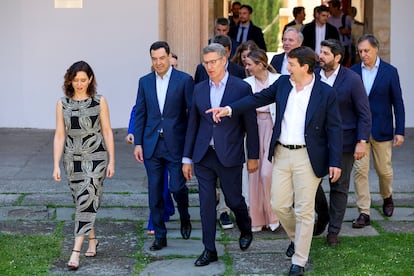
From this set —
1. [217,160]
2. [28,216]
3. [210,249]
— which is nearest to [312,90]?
[217,160]

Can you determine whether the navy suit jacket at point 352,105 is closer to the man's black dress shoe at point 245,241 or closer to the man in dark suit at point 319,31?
the man's black dress shoe at point 245,241

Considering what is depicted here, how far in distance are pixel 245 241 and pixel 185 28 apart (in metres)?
3.19

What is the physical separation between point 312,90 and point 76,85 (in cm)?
186

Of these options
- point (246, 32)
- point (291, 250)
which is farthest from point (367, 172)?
point (246, 32)

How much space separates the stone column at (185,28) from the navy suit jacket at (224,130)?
9.15ft

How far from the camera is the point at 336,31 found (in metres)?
14.2

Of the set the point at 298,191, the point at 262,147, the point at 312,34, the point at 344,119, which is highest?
the point at 312,34

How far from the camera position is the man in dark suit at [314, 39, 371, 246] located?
313 inches

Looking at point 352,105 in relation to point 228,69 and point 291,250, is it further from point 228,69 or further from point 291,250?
point 291,250

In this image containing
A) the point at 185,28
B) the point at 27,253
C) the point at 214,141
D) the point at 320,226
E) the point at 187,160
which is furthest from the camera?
the point at 185,28

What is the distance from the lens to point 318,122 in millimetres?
7098

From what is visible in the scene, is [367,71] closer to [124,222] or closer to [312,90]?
[312,90]

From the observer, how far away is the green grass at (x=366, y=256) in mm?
7312

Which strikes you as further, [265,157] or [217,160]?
[265,157]
